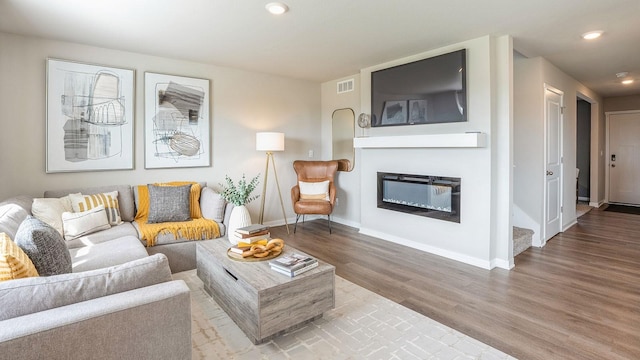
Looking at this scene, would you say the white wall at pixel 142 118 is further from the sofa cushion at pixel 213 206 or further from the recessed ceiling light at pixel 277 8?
the recessed ceiling light at pixel 277 8

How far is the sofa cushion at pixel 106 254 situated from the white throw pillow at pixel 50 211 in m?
0.41

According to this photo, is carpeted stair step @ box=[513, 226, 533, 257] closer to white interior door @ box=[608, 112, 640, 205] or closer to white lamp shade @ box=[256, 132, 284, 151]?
white lamp shade @ box=[256, 132, 284, 151]

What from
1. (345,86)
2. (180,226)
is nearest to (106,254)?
(180,226)

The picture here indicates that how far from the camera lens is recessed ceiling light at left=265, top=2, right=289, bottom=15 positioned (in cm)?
261

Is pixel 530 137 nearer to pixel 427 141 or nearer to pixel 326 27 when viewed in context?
pixel 427 141

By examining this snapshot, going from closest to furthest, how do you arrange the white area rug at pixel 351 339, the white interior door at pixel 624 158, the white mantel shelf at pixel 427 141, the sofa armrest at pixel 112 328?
the sofa armrest at pixel 112 328 < the white area rug at pixel 351 339 < the white mantel shelf at pixel 427 141 < the white interior door at pixel 624 158

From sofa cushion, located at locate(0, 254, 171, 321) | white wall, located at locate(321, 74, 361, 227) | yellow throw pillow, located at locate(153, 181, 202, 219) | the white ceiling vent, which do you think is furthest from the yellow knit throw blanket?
the white ceiling vent

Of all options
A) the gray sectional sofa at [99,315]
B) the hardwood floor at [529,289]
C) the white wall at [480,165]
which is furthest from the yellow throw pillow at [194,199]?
the white wall at [480,165]

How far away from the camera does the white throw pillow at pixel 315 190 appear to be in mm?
4945

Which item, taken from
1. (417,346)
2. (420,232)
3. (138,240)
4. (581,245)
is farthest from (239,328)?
(581,245)

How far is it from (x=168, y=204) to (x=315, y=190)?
2110 millimetres

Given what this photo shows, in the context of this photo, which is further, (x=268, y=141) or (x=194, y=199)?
(x=268, y=141)

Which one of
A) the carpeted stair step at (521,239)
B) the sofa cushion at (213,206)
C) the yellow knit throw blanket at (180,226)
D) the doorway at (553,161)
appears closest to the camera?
the yellow knit throw blanket at (180,226)

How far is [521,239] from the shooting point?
3.86 meters
